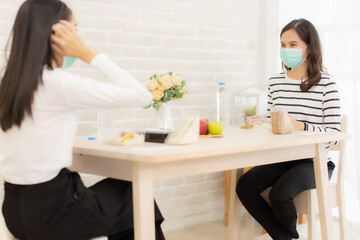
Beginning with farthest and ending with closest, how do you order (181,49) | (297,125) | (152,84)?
(181,49) → (297,125) → (152,84)

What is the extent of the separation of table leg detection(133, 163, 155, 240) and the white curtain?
1.97m

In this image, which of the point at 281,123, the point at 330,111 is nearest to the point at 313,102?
the point at 330,111

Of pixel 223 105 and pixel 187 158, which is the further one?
pixel 223 105

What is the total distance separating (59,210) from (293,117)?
4.63ft

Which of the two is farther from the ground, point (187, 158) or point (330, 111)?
point (330, 111)

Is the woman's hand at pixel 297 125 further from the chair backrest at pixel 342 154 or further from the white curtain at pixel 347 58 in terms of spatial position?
the white curtain at pixel 347 58

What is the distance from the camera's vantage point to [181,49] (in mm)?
3143

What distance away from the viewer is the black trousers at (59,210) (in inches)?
58.7

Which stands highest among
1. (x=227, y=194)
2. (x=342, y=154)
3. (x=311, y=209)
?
(x=342, y=154)

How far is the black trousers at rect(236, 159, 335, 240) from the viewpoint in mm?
2207

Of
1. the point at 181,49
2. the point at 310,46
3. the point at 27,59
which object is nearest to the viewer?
the point at 27,59

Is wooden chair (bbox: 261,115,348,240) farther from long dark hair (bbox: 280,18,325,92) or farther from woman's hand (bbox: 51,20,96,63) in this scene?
woman's hand (bbox: 51,20,96,63)

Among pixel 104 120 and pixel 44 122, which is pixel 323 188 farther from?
pixel 44 122

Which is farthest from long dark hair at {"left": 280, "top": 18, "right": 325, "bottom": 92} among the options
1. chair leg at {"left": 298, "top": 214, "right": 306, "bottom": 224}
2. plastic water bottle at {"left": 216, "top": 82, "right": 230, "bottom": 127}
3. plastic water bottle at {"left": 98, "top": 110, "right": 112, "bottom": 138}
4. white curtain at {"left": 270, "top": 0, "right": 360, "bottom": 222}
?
chair leg at {"left": 298, "top": 214, "right": 306, "bottom": 224}
